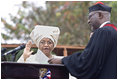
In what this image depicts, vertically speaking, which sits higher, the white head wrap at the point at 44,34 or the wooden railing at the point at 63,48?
the white head wrap at the point at 44,34

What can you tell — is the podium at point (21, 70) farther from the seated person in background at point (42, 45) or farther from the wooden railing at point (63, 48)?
the wooden railing at point (63, 48)

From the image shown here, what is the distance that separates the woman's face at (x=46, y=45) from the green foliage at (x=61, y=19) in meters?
10.9

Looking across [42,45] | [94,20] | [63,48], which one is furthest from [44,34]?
[63,48]

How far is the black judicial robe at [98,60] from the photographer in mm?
4160

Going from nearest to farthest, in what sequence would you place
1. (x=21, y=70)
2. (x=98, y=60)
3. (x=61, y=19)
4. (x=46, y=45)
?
(x=98, y=60) < (x=21, y=70) < (x=46, y=45) < (x=61, y=19)

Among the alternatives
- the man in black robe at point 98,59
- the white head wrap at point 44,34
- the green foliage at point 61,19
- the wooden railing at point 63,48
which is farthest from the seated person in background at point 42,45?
the green foliage at point 61,19

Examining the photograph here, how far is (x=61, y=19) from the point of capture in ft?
60.7

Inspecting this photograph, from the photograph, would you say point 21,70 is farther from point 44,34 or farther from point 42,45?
point 44,34

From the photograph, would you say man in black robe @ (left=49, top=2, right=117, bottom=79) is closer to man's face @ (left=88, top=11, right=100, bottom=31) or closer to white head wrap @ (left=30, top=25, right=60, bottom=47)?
man's face @ (left=88, top=11, right=100, bottom=31)

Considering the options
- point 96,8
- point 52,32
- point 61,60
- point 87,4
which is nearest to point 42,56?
point 52,32

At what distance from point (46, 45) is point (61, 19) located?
518 inches

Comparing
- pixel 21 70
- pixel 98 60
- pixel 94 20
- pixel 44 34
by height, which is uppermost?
pixel 94 20

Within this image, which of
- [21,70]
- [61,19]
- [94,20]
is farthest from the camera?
[61,19]

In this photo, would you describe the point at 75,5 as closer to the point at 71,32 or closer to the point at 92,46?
the point at 71,32
